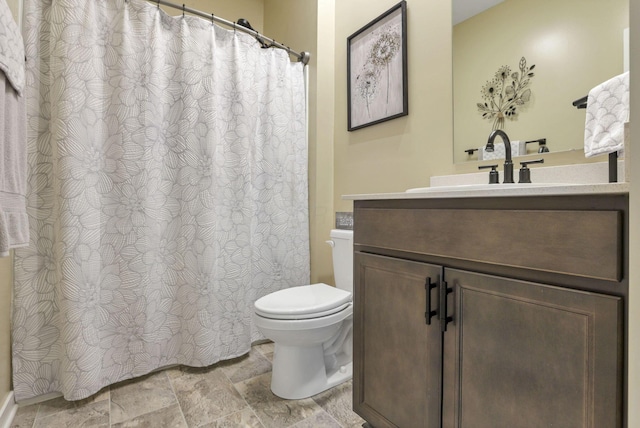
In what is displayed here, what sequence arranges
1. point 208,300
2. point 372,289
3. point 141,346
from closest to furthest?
point 372,289 < point 141,346 < point 208,300

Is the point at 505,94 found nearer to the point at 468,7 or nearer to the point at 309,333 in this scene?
the point at 468,7

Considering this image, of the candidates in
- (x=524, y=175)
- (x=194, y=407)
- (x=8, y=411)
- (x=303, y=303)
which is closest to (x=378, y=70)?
(x=524, y=175)

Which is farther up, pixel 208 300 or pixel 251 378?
pixel 208 300

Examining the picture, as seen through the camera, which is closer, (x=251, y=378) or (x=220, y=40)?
(x=251, y=378)

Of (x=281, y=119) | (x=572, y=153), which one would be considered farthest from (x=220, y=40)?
(x=572, y=153)

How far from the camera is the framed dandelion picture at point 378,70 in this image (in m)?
1.72

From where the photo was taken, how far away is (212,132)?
1713 mm

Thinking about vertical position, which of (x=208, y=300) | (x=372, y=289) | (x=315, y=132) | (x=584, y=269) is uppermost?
(x=315, y=132)

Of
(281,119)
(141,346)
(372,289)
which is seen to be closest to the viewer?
(372,289)

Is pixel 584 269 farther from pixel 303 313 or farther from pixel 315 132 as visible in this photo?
pixel 315 132

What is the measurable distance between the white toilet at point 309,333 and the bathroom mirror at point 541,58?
2.79 feet

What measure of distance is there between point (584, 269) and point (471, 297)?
0.27 meters

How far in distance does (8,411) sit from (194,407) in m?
0.72

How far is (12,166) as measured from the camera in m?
1.00
